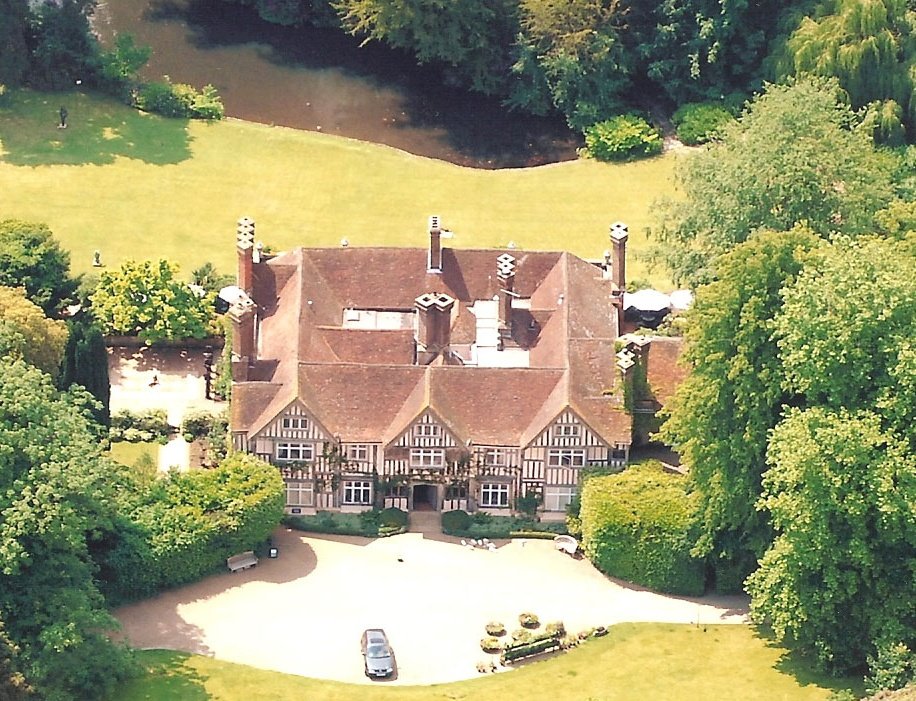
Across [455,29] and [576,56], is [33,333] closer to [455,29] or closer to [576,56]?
[576,56]

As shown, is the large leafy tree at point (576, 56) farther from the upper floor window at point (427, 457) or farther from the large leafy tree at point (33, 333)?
the large leafy tree at point (33, 333)

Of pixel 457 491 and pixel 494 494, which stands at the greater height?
pixel 457 491

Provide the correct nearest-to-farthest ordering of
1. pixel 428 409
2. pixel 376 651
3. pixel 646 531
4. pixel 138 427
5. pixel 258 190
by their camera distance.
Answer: pixel 376 651 < pixel 646 531 < pixel 428 409 < pixel 138 427 < pixel 258 190

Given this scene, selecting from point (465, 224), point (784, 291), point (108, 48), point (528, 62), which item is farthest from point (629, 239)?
point (108, 48)

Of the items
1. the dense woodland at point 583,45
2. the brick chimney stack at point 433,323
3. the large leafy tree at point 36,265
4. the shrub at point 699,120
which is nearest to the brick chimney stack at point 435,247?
the brick chimney stack at point 433,323

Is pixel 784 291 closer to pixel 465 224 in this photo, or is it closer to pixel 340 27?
pixel 465 224

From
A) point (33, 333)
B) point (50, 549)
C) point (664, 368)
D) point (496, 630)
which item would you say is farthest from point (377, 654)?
point (33, 333)
